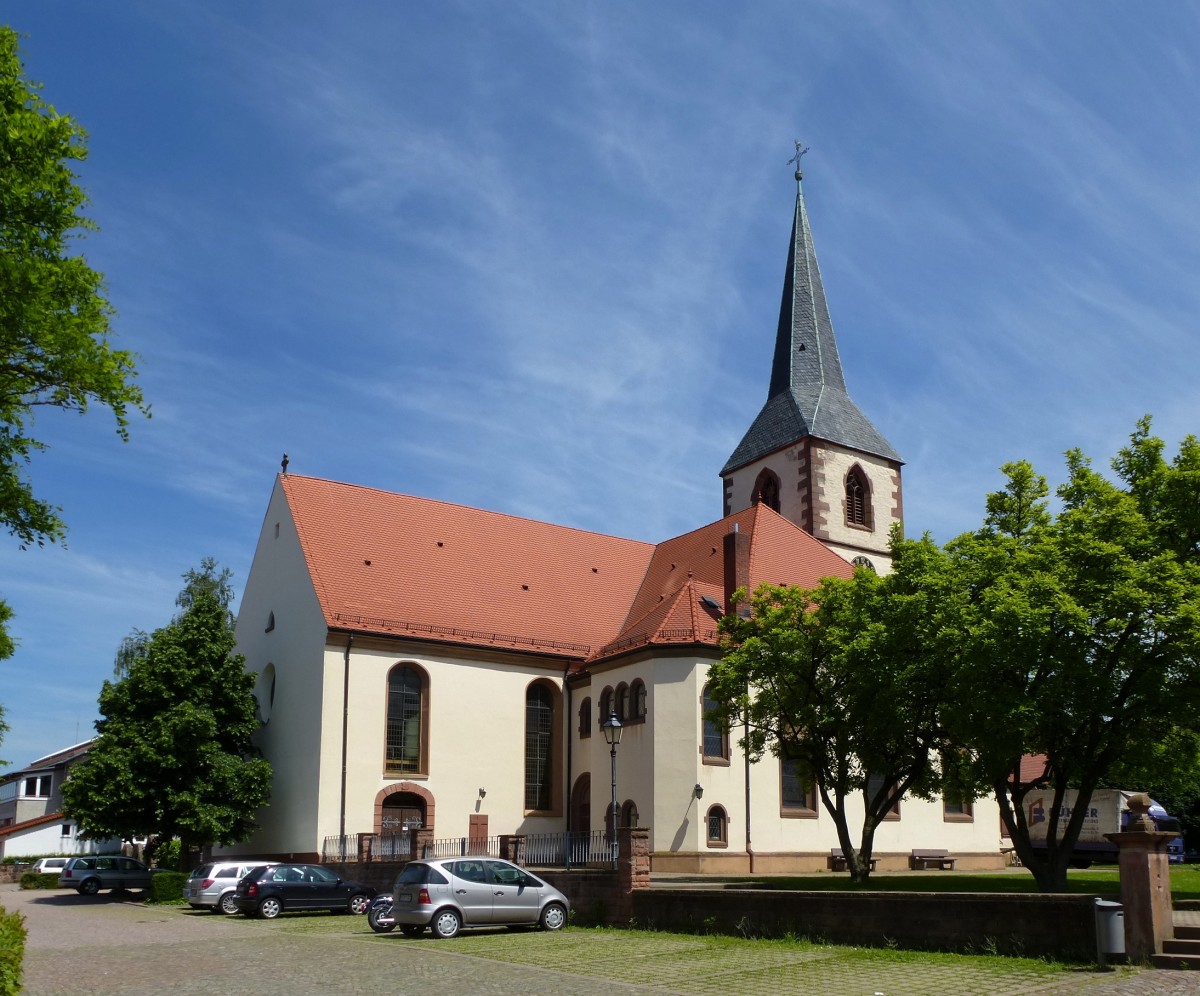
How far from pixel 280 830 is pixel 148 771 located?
432 centimetres

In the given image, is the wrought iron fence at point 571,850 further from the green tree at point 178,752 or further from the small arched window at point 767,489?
the small arched window at point 767,489

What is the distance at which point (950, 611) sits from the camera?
22344mm

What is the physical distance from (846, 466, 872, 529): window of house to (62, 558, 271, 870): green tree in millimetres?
24073

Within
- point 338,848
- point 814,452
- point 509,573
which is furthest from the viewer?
point 814,452

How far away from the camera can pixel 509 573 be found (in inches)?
1604

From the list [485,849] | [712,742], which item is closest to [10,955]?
[485,849]

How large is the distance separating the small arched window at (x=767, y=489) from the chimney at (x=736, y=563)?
11835 mm

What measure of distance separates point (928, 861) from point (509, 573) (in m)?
16.5

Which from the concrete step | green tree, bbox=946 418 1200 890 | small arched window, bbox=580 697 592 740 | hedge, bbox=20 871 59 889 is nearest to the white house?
hedge, bbox=20 871 59 889

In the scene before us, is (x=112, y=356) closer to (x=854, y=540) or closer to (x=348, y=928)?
(x=348, y=928)

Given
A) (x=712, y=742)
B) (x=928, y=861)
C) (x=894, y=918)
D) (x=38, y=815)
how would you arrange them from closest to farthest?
(x=894, y=918) < (x=712, y=742) < (x=928, y=861) < (x=38, y=815)

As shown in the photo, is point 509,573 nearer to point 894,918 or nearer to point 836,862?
point 836,862

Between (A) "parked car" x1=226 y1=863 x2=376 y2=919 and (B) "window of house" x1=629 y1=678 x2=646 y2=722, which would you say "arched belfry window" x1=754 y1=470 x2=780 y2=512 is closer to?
(B) "window of house" x1=629 y1=678 x2=646 y2=722

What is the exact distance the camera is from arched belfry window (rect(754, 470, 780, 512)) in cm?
4756
